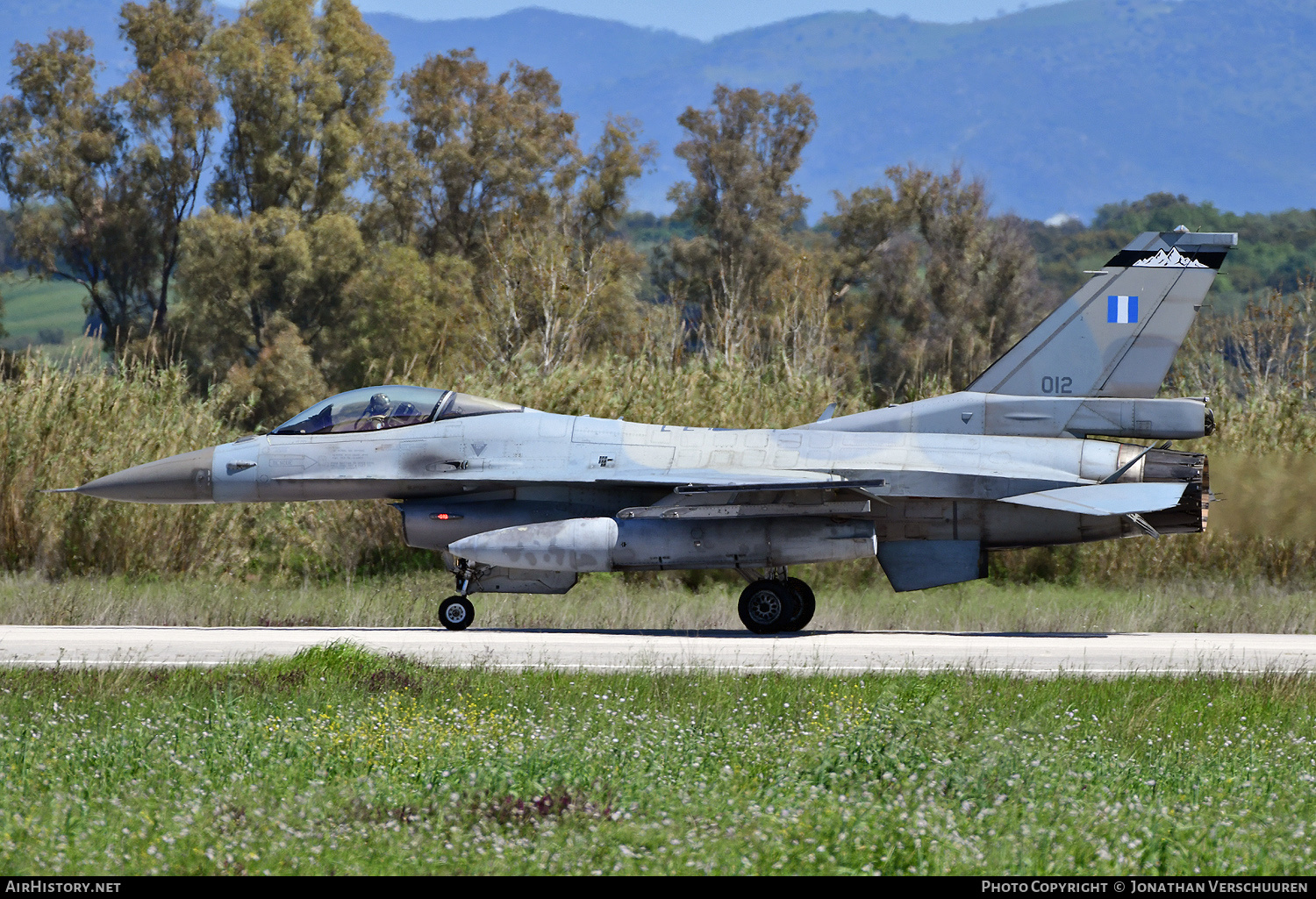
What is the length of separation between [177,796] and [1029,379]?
10517mm

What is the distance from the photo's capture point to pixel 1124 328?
46.8ft

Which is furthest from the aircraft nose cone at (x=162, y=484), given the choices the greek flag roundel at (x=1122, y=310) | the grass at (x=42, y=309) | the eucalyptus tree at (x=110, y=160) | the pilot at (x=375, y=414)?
the grass at (x=42, y=309)

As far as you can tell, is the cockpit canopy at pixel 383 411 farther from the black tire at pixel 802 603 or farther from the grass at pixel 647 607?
the black tire at pixel 802 603

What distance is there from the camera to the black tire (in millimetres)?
13977

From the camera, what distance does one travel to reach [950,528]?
1402 centimetres


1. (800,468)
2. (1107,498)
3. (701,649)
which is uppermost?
(800,468)

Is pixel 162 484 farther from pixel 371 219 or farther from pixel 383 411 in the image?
pixel 371 219

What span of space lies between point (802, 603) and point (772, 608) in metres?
0.35

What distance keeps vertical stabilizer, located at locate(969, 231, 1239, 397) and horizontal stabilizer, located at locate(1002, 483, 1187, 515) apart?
4.15 feet

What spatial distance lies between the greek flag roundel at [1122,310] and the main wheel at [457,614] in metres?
7.64

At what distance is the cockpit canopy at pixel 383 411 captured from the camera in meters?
14.4

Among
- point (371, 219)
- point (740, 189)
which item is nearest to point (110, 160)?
point (371, 219)

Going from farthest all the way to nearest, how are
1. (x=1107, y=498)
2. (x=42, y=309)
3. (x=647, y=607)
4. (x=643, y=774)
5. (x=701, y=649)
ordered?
(x=42, y=309)
(x=647, y=607)
(x=1107, y=498)
(x=701, y=649)
(x=643, y=774)
